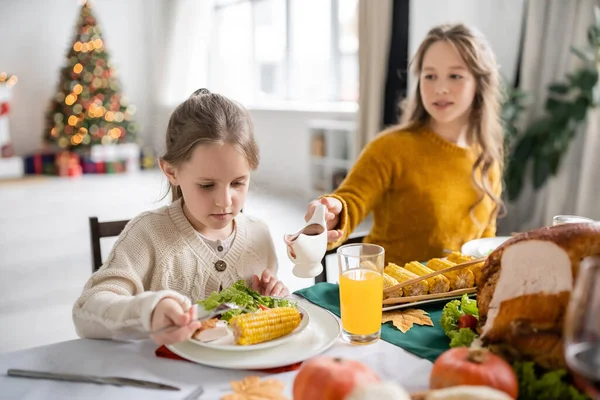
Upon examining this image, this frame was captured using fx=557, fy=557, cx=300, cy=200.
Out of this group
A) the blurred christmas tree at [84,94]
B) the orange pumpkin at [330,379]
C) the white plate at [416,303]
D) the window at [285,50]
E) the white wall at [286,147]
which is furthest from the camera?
the blurred christmas tree at [84,94]

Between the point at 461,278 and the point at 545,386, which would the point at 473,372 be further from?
the point at 461,278

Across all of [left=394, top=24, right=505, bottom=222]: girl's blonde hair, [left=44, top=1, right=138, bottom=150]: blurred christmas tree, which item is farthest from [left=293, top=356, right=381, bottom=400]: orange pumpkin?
[left=44, top=1, right=138, bottom=150]: blurred christmas tree

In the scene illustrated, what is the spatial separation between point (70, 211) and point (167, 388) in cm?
528

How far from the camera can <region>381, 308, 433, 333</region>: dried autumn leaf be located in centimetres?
107

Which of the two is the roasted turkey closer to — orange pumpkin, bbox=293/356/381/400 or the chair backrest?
orange pumpkin, bbox=293/356/381/400

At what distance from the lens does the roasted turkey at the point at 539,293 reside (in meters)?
0.81

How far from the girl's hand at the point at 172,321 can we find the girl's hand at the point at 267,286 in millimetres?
379

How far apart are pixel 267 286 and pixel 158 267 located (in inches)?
10.1

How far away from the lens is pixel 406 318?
1105mm

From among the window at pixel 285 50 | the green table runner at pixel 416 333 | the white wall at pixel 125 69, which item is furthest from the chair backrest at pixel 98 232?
the white wall at pixel 125 69

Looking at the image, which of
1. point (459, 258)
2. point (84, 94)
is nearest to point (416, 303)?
point (459, 258)

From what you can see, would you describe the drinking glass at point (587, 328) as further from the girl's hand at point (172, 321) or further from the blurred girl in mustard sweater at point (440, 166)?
the blurred girl in mustard sweater at point (440, 166)

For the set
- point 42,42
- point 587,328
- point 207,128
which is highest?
point 42,42

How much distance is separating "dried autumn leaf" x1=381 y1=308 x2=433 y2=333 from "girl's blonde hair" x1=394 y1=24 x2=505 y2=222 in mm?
893
